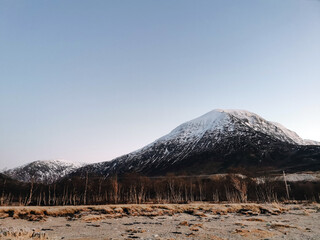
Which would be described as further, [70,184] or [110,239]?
[70,184]

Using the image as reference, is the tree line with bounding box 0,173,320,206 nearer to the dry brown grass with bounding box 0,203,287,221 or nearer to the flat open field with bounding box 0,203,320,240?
the dry brown grass with bounding box 0,203,287,221

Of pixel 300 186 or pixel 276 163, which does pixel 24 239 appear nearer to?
pixel 300 186

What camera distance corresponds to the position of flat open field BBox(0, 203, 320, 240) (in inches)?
881

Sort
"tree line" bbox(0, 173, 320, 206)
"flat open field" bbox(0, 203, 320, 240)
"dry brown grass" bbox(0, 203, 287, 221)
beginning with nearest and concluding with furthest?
1. "flat open field" bbox(0, 203, 320, 240)
2. "dry brown grass" bbox(0, 203, 287, 221)
3. "tree line" bbox(0, 173, 320, 206)

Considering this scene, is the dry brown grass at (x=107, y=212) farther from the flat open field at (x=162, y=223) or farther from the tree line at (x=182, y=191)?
the tree line at (x=182, y=191)

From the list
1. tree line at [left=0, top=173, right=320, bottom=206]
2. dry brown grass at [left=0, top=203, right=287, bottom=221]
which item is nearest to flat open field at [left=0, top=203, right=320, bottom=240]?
dry brown grass at [left=0, top=203, right=287, bottom=221]

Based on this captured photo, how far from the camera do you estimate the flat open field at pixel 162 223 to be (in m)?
22.4

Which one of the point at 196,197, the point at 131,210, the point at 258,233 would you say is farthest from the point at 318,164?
the point at 258,233

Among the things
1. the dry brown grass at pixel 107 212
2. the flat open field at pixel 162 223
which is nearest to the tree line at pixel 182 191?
the dry brown grass at pixel 107 212

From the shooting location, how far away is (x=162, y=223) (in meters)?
32.1

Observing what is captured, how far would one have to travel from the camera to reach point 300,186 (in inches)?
3883

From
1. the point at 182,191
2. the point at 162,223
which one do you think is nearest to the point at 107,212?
the point at 162,223

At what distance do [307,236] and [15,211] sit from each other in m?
46.3

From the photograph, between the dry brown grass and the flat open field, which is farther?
the dry brown grass
